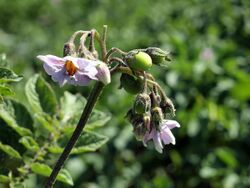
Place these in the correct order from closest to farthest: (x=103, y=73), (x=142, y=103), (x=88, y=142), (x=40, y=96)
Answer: (x=103, y=73), (x=142, y=103), (x=88, y=142), (x=40, y=96)

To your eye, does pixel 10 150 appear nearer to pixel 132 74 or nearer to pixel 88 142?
pixel 88 142

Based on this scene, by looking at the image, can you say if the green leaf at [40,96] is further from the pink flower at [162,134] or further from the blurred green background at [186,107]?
the blurred green background at [186,107]

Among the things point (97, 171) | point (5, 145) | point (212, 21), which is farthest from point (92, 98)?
point (212, 21)

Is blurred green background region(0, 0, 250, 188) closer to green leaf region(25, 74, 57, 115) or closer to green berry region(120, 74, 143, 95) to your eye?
green leaf region(25, 74, 57, 115)

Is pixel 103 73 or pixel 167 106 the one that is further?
pixel 167 106

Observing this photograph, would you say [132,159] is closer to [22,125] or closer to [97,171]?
[97,171]

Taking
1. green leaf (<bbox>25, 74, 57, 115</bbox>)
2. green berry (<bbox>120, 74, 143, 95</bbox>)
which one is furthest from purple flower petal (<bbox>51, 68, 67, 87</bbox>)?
green leaf (<bbox>25, 74, 57, 115</bbox>)

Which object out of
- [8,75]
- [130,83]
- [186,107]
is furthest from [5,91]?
[186,107]
